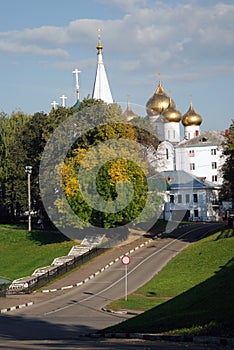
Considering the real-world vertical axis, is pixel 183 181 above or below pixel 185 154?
below

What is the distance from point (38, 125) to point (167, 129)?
39.2 m

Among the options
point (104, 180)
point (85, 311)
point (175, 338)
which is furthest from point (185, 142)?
point (175, 338)

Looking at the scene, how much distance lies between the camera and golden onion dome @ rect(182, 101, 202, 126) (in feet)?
355

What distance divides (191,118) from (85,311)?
80652 mm

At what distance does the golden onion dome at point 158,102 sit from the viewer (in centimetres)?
10538

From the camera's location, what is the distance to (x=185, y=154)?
10444cm

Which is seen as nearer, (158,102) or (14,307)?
(14,307)

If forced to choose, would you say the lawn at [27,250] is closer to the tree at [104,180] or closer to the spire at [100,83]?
the tree at [104,180]

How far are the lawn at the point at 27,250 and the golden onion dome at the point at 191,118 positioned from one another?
164 ft

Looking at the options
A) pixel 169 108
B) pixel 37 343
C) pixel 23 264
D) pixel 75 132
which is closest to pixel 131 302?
pixel 37 343

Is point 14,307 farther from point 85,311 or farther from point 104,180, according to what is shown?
point 104,180

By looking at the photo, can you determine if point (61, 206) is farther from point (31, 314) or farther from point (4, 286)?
point (31, 314)

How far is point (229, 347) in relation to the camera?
49.8 feet

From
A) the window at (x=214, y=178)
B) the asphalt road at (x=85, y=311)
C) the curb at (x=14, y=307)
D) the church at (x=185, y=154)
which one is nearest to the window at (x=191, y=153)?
the church at (x=185, y=154)
